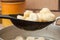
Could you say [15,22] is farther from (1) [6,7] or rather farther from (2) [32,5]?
(2) [32,5]

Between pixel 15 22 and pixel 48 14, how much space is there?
106 millimetres

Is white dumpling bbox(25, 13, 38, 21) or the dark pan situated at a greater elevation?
white dumpling bbox(25, 13, 38, 21)

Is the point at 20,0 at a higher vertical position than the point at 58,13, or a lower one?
higher

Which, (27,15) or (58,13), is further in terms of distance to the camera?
(58,13)

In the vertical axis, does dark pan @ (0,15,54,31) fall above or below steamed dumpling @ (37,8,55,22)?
below

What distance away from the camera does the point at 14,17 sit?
0.59 m

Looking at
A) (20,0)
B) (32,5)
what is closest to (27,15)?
(20,0)

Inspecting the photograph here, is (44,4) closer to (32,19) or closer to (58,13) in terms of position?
(58,13)

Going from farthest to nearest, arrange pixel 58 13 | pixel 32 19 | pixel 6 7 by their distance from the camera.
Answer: pixel 58 13 < pixel 6 7 < pixel 32 19

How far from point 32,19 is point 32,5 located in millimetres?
448

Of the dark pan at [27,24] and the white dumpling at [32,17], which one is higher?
the white dumpling at [32,17]

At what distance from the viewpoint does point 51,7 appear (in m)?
1.01

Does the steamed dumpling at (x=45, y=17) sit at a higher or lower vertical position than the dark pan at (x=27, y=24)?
higher

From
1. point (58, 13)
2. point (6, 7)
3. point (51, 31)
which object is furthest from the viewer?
point (58, 13)
